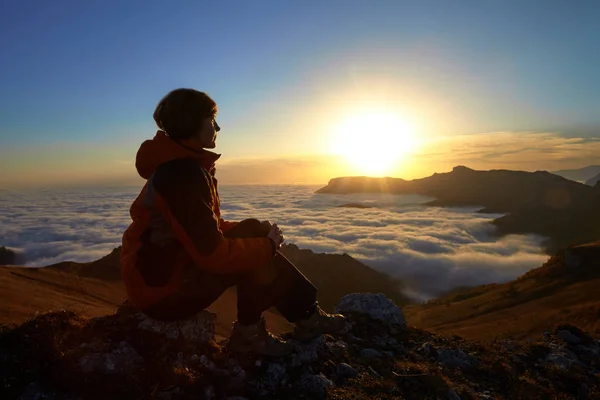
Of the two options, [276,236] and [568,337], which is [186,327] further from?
[568,337]

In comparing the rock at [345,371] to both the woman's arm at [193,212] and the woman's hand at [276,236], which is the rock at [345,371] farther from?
the woman's arm at [193,212]

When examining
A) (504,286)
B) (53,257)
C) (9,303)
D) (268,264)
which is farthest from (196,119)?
(53,257)

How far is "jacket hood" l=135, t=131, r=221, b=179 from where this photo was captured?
3.58m

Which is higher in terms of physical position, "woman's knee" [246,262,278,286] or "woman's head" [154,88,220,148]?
"woman's head" [154,88,220,148]

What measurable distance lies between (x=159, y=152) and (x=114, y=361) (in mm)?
2458

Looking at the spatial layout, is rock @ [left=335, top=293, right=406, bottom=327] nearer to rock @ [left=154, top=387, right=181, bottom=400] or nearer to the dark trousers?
the dark trousers

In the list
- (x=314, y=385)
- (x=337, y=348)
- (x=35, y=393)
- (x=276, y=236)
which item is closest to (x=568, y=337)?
(x=337, y=348)

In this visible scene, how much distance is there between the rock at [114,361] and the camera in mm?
4070

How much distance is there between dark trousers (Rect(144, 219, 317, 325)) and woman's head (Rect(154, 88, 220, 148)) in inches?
41.6

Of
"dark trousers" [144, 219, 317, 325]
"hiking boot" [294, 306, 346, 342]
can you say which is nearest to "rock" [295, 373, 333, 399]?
"hiking boot" [294, 306, 346, 342]

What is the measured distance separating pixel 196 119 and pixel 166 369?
273 centimetres

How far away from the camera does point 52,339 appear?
4184 mm

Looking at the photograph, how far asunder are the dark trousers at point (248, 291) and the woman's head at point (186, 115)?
106cm

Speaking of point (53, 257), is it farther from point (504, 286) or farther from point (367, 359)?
point (367, 359)
